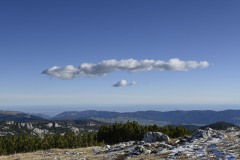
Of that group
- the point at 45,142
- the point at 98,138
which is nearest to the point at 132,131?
the point at 98,138

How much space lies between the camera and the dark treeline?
103188mm

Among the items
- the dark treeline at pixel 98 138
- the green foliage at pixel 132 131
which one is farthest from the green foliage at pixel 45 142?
the green foliage at pixel 132 131

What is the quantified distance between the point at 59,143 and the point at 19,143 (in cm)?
2088

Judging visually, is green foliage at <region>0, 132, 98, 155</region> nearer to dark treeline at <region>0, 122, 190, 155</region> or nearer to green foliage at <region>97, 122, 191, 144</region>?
dark treeline at <region>0, 122, 190, 155</region>

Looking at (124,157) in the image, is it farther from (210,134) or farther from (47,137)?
(47,137)

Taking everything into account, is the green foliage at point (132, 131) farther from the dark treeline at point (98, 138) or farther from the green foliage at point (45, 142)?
the green foliage at point (45, 142)

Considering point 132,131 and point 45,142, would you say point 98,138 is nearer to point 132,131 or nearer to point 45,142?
point 132,131

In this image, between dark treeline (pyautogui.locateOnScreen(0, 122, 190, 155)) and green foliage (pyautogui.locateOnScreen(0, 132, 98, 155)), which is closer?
dark treeline (pyautogui.locateOnScreen(0, 122, 190, 155))

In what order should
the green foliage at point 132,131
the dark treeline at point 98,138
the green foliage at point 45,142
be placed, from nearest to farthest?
the green foliage at point 132,131 → the dark treeline at point 98,138 → the green foliage at point 45,142

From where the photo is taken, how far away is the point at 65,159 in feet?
136

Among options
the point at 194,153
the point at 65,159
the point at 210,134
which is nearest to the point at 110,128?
the point at 210,134

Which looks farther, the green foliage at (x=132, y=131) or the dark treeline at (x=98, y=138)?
the dark treeline at (x=98, y=138)

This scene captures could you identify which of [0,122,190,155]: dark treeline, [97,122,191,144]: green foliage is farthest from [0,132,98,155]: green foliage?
[97,122,191,144]: green foliage

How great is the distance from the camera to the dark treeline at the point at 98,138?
10319 centimetres
